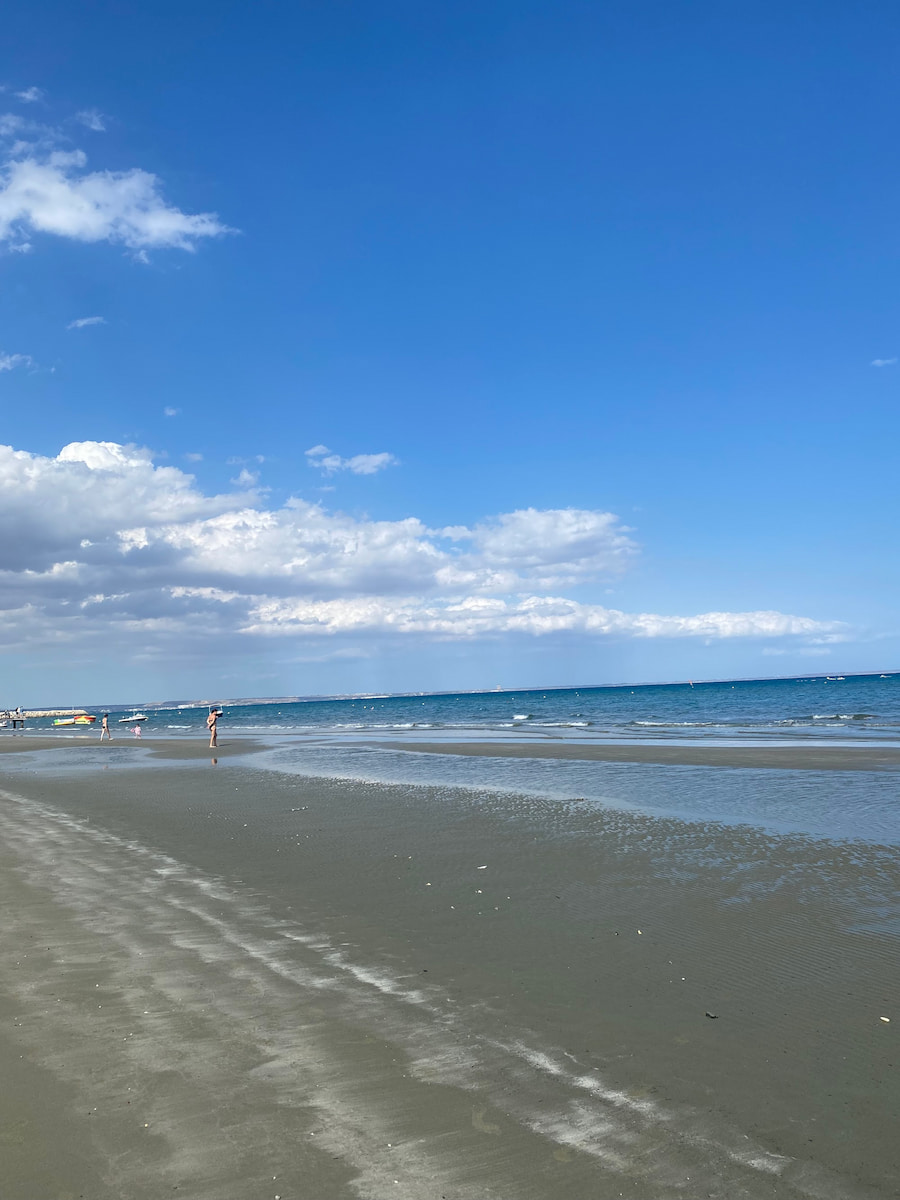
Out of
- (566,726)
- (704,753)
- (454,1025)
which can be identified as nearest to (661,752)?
(704,753)

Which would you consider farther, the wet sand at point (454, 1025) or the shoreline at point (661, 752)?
the shoreline at point (661, 752)

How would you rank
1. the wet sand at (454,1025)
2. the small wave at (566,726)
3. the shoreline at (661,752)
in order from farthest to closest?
the small wave at (566,726) → the shoreline at (661,752) → the wet sand at (454,1025)

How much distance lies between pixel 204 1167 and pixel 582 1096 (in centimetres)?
257

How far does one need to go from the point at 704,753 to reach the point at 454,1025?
28070 mm

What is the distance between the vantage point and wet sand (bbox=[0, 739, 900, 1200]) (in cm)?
466

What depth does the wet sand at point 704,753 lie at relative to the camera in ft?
89.7

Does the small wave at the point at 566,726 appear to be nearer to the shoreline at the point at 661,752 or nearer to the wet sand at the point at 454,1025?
the shoreline at the point at 661,752

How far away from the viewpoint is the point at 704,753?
3241 centimetres

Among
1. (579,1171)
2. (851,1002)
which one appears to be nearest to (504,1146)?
(579,1171)

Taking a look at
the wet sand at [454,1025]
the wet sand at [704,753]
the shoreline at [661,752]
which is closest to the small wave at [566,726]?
the shoreline at [661,752]

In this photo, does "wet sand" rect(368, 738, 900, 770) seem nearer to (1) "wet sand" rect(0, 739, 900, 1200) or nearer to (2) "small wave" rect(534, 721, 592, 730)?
(1) "wet sand" rect(0, 739, 900, 1200)

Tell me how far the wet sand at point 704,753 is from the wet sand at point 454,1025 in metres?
15.0

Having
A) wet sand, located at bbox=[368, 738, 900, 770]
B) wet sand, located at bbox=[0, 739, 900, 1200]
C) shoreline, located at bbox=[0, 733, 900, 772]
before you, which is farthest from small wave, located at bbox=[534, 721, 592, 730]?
wet sand, located at bbox=[0, 739, 900, 1200]

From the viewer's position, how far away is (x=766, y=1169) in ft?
15.3
